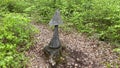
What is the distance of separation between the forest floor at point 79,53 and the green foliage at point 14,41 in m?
0.39

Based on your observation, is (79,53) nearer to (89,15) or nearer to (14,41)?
(14,41)

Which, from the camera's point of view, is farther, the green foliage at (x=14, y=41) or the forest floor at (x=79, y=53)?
the forest floor at (x=79, y=53)

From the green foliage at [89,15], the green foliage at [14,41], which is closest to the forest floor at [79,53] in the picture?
the green foliage at [14,41]

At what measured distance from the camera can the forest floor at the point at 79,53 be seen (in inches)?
297

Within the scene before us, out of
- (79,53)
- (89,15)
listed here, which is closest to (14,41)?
(79,53)

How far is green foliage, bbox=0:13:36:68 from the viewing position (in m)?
6.59

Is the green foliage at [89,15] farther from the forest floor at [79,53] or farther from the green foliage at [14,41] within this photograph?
the green foliage at [14,41]

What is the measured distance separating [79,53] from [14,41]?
3021 mm

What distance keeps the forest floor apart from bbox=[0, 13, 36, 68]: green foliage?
39 cm

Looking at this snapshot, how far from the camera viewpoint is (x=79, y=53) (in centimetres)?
823

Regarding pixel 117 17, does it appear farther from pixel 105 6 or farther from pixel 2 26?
pixel 2 26

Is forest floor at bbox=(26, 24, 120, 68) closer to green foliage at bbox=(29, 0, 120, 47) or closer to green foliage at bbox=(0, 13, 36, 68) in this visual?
green foliage at bbox=(0, 13, 36, 68)

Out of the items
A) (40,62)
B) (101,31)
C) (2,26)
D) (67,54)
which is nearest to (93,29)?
(101,31)

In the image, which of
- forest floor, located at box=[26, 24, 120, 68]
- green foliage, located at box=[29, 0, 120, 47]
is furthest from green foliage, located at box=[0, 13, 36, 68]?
green foliage, located at box=[29, 0, 120, 47]
